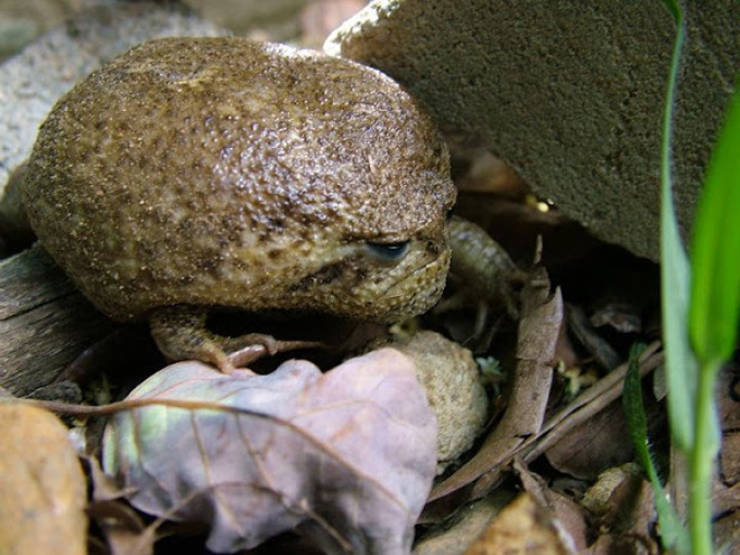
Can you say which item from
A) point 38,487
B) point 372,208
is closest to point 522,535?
point 372,208

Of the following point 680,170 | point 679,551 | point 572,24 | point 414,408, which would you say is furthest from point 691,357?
point 572,24

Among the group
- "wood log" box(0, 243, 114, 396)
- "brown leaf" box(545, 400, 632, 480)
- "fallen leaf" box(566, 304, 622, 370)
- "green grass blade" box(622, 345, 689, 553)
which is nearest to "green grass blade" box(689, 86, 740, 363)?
"green grass blade" box(622, 345, 689, 553)

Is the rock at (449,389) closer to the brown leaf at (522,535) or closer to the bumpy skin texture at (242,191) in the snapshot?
the bumpy skin texture at (242,191)

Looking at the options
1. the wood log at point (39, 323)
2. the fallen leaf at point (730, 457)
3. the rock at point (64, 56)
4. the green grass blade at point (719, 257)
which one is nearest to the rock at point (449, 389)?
the fallen leaf at point (730, 457)

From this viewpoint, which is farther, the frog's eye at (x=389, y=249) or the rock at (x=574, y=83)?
the rock at (x=574, y=83)

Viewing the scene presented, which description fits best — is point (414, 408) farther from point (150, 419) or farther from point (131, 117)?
point (131, 117)

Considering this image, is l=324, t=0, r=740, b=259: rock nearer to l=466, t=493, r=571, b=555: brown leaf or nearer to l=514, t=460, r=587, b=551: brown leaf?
l=514, t=460, r=587, b=551: brown leaf
